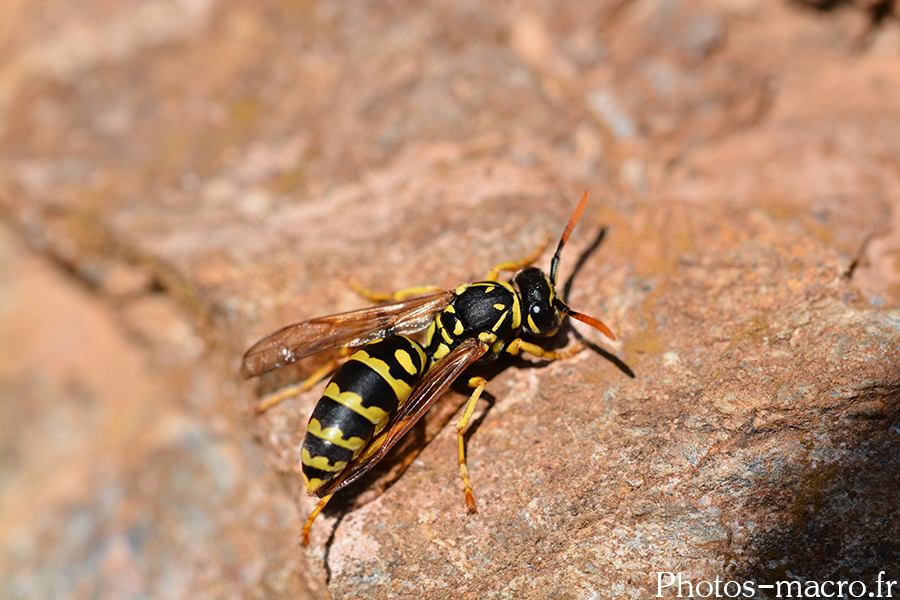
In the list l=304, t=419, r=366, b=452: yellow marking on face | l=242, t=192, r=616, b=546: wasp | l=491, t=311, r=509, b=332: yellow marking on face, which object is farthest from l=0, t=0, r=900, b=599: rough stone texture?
l=304, t=419, r=366, b=452: yellow marking on face

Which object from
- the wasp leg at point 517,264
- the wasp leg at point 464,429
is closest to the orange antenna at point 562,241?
the wasp leg at point 517,264

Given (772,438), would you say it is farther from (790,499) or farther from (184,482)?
(184,482)

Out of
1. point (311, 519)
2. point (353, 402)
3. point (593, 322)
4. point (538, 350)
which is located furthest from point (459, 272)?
point (311, 519)

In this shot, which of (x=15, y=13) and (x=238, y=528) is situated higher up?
(x=15, y=13)

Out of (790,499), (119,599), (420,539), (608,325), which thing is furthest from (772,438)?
(119,599)

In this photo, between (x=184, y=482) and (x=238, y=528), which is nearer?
(x=238, y=528)

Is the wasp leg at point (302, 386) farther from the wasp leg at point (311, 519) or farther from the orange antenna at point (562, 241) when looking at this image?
the orange antenna at point (562, 241)

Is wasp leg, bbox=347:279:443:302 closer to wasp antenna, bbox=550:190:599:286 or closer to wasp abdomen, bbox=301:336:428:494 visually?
wasp abdomen, bbox=301:336:428:494
